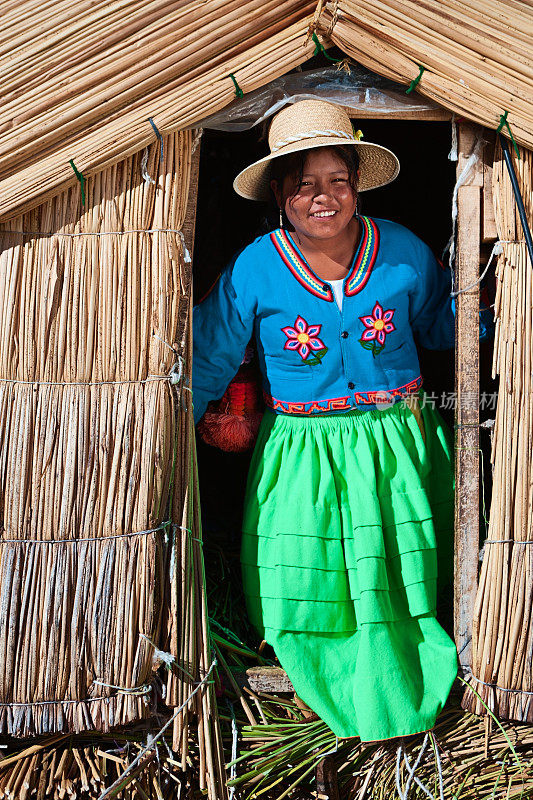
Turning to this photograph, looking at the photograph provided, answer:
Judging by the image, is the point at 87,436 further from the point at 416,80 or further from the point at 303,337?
the point at 416,80

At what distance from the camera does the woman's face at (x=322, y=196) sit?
238cm

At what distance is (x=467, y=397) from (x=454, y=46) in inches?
39.3

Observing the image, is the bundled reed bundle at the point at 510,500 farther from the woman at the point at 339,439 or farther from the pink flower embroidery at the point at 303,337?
the pink flower embroidery at the point at 303,337

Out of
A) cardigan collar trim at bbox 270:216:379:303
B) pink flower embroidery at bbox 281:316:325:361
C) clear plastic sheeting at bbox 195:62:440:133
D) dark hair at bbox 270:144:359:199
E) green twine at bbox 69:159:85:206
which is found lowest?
pink flower embroidery at bbox 281:316:325:361

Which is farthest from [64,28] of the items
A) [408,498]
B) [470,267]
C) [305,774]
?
[305,774]

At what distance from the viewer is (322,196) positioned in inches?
93.9

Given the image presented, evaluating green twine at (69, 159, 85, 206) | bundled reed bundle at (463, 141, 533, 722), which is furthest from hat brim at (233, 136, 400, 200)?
green twine at (69, 159, 85, 206)

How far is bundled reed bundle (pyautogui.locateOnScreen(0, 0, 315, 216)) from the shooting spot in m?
2.07

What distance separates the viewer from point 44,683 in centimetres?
223

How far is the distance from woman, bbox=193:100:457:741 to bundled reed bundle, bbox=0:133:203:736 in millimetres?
373

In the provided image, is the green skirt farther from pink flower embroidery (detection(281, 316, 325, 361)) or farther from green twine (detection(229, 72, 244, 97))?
green twine (detection(229, 72, 244, 97))

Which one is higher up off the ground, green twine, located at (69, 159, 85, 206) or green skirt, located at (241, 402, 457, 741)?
green twine, located at (69, 159, 85, 206)

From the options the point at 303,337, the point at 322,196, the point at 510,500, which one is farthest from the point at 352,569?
the point at 322,196

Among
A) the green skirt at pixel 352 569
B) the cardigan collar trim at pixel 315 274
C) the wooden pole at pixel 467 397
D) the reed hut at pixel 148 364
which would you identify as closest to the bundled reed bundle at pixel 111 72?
the reed hut at pixel 148 364
